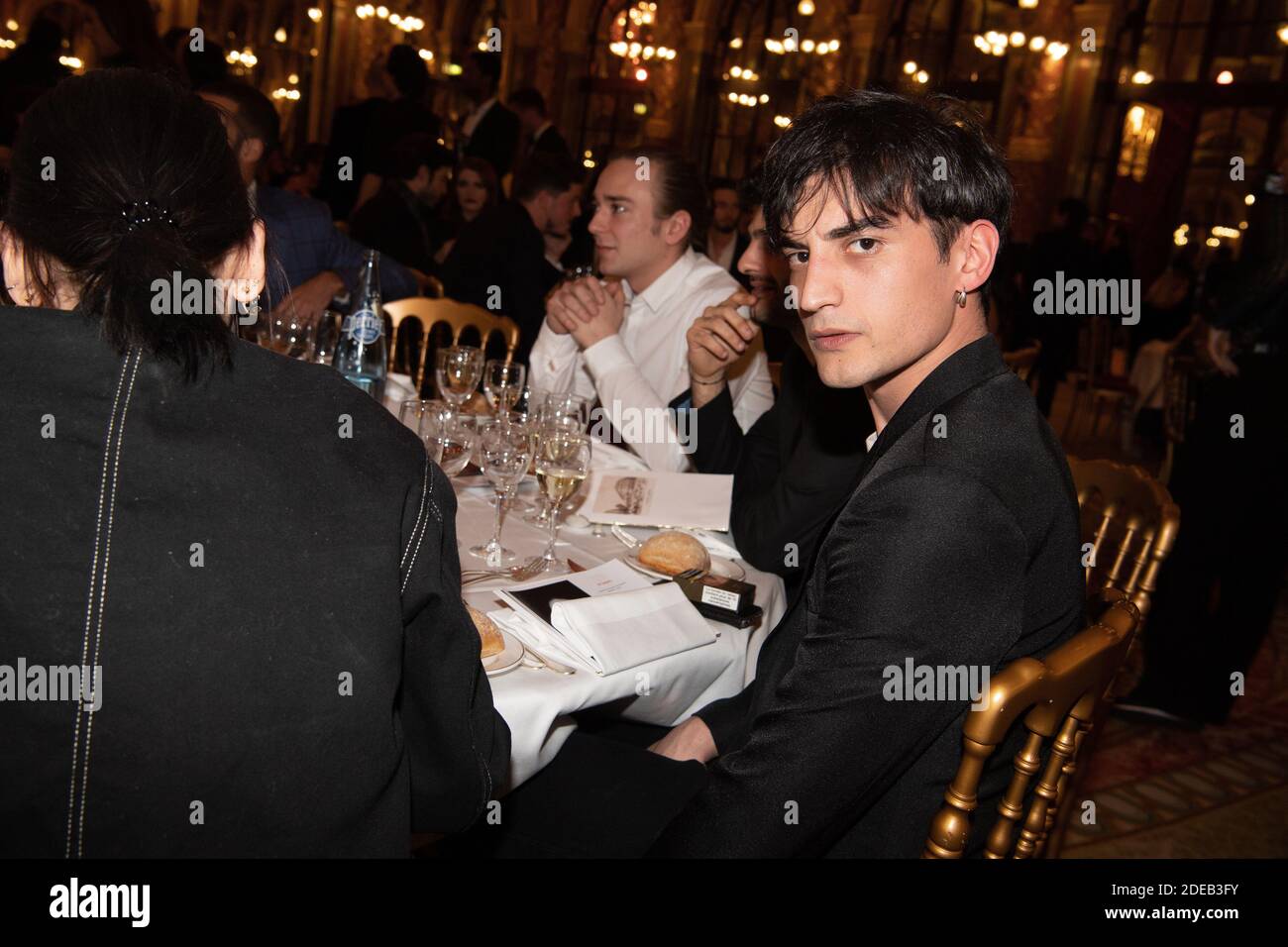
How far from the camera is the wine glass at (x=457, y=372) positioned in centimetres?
230

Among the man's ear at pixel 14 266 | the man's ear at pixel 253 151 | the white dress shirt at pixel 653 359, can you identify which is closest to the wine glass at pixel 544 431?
the white dress shirt at pixel 653 359

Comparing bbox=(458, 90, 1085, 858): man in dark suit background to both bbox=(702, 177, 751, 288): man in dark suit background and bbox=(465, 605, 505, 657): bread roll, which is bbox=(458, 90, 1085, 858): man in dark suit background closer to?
bbox=(465, 605, 505, 657): bread roll

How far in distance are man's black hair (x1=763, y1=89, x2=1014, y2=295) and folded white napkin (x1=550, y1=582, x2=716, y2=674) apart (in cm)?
62

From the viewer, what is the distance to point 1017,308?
7.73 metres

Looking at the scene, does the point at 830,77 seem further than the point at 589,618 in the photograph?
Yes

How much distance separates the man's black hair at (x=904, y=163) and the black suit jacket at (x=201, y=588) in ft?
2.26

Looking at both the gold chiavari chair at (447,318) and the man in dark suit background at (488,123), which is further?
the man in dark suit background at (488,123)

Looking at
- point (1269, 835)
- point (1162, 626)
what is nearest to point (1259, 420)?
point (1162, 626)

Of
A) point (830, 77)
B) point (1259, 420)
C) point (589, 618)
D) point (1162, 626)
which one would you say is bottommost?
point (1162, 626)

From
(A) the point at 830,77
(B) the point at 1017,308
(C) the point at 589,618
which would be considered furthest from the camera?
(A) the point at 830,77

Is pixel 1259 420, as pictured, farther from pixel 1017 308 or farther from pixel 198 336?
pixel 1017 308

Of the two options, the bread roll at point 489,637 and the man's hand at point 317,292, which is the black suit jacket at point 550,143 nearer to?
the man's hand at point 317,292
